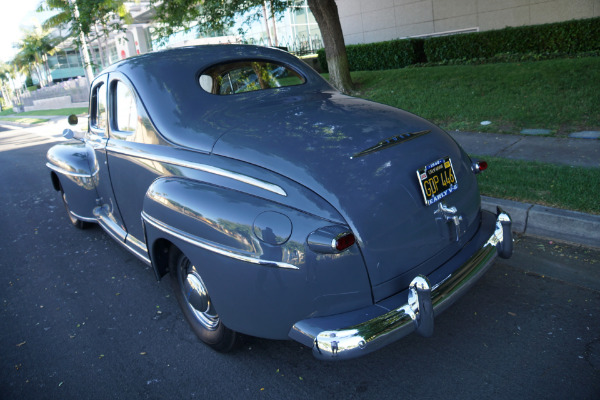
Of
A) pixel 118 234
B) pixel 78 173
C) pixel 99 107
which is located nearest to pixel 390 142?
pixel 118 234

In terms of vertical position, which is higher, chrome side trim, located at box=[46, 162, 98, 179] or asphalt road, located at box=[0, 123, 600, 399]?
chrome side trim, located at box=[46, 162, 98, 179]

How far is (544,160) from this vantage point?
549cm

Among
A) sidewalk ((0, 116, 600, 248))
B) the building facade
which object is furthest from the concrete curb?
the building facade

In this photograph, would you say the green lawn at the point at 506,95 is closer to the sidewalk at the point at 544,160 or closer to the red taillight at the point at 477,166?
the sidewalk at the point at 544,160

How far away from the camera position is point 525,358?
2566 millimetres

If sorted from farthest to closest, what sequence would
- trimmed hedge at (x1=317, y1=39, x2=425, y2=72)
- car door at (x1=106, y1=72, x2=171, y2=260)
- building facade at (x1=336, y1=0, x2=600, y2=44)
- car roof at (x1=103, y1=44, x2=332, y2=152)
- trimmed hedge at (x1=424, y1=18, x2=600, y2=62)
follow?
1. trimmed hedge at (x1=317, y1=39, x2=425, y2=72)
2. building facade at (x1=336, y1=0, x2=600, y2=44)
3. trimmed hedge at (x1=424, y1=18, x2=600, y2=62)
4. car door at (x1=106, y1=72, x2=171, y2=260)
5. car roof at (x1=103, y1=44, x2=332, y2=152)

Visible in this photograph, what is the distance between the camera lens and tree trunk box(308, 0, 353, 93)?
1011 centimetres

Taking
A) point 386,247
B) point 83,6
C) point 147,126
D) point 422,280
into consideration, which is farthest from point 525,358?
point 83,6

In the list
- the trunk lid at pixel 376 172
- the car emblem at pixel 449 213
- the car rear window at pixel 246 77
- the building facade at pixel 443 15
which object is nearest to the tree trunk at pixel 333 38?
the car rear window at pixel 246 77

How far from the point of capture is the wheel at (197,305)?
2785 millimetres

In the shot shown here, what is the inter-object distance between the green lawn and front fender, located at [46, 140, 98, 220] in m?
5.63

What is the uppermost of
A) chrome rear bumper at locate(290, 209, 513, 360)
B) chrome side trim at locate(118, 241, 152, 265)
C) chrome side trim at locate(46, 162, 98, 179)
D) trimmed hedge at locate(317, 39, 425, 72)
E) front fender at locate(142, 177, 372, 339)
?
trimmed hedge at locate(317, 39, 425, 72)

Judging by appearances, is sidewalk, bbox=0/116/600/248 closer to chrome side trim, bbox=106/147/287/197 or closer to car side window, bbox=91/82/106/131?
car side window, bbox=91/82/106/131

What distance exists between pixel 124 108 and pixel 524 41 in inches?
466
